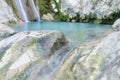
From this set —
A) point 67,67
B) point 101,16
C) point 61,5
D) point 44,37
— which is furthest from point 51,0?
point 67,67

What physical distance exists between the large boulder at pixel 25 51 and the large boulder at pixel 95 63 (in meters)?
1.10

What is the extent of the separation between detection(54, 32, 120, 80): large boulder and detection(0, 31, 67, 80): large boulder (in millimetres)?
1101

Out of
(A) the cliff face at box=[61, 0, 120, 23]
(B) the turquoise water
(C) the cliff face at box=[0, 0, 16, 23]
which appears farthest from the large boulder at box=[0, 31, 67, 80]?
(A) the cliff face at box=[61, 0, 120, 23]

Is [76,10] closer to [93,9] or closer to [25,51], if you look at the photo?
[93,9]

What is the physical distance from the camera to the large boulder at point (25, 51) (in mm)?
8836

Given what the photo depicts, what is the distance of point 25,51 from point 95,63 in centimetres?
275

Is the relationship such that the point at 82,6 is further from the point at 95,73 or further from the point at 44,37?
the point at 95,73

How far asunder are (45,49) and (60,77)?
180cm

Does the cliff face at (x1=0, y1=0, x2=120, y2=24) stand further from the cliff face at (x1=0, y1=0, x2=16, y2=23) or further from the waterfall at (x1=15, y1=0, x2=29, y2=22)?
the waterfall at (x1=15, y1=0, x2=29, y2=22)

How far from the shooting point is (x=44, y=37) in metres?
9.95

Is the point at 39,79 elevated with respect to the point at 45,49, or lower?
lower

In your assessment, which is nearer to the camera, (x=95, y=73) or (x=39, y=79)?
(x=95, y=73)

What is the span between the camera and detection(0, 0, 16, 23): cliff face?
26.7 metres

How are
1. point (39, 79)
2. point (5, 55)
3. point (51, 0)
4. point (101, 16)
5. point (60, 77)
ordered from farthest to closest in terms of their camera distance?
point (51, 0), point (101, 16), point (5, 55), point (39, 79), point (60, 77)
